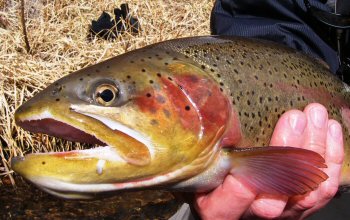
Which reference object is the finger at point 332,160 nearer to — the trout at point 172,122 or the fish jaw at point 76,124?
the trout at point 172,122

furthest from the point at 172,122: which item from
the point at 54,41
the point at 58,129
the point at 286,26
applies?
the point at 54,41

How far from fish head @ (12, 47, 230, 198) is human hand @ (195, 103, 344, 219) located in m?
0.23

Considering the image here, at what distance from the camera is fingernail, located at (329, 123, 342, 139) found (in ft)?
6.65

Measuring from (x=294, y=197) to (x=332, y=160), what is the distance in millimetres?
198

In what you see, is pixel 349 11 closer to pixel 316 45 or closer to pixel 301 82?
pixel 316 45

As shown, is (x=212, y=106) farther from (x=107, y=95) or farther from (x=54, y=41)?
(x=54, y=41)

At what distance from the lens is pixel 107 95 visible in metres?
1.66

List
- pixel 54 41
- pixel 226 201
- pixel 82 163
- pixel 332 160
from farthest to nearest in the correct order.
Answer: pixel 54 41 < pixel 332 160 < pixel 226 201 < pixel 82 163

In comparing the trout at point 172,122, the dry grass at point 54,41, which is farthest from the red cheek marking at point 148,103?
the dry grass at point 54,41

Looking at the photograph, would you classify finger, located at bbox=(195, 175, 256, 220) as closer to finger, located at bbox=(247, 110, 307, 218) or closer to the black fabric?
finger, located at bbox=(247, 110, 307, 218)

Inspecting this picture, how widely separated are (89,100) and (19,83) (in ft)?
10.1

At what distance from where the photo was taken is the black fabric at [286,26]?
107 inches

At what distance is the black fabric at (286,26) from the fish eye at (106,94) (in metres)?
1.24

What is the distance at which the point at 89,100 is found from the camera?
165cm
